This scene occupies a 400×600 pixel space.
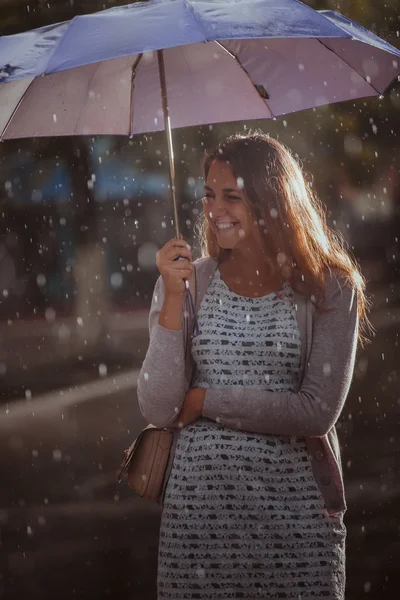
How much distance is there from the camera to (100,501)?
7270mm

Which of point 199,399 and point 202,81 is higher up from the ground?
point 202,81

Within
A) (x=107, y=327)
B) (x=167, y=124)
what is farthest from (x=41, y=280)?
(x=167, y=124)

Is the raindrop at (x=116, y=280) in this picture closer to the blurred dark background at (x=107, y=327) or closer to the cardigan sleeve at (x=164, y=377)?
the blurred dark background at (x=107, y=327)

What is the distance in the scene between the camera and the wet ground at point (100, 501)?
5648 millimetres

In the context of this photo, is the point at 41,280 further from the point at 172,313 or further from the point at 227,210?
the point at 172,313

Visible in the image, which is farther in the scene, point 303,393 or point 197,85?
point 197,85

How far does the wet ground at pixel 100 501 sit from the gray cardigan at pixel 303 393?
2424 millimetres

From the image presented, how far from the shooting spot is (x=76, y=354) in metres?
15.3

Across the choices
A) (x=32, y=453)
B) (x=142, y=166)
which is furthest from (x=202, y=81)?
(x=142, y=166)

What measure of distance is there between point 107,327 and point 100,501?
12193 millimetres

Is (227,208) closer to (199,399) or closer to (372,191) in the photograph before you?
(199,399)

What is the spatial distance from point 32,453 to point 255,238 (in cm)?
592

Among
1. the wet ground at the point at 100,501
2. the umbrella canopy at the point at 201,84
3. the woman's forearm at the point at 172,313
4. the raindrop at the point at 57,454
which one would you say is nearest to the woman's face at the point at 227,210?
the woman's forearm at the point at 172,313

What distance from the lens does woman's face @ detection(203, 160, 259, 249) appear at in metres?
3.30
